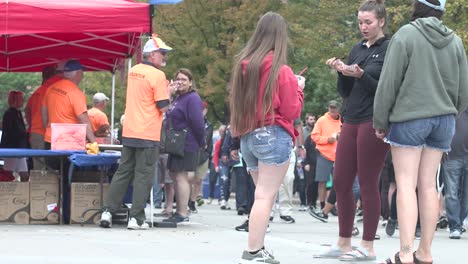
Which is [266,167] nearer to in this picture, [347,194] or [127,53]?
[347,194]

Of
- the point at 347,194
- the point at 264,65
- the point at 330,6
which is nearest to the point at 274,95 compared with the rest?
the point at 264,65

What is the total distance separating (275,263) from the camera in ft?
26.8

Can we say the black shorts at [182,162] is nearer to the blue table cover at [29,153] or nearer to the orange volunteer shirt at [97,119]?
the blue table cover at [29,153]

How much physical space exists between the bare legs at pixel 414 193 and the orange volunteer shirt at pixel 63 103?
5855mm

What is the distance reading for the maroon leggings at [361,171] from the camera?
866 cm

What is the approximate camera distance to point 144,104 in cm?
1218

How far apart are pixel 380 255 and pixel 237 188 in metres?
8.79

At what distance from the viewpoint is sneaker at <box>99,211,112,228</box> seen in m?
12.2

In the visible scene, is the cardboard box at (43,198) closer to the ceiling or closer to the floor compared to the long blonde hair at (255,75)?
closer to the floor

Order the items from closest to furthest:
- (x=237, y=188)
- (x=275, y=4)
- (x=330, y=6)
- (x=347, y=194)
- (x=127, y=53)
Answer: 1. (x=347, y=194)
2. (x=127, y=53)
3. (x=237, y=188)
4. (x=330, y=6)
5. (x=275, y=4)

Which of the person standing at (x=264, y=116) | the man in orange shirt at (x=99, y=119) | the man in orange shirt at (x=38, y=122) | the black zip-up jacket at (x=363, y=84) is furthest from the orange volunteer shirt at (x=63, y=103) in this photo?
the person standing at (x=264, y=116)

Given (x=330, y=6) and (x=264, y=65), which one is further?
(x=330, y=6)

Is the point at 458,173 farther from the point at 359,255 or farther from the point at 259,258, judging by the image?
the point at 259,258

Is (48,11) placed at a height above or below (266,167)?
above
